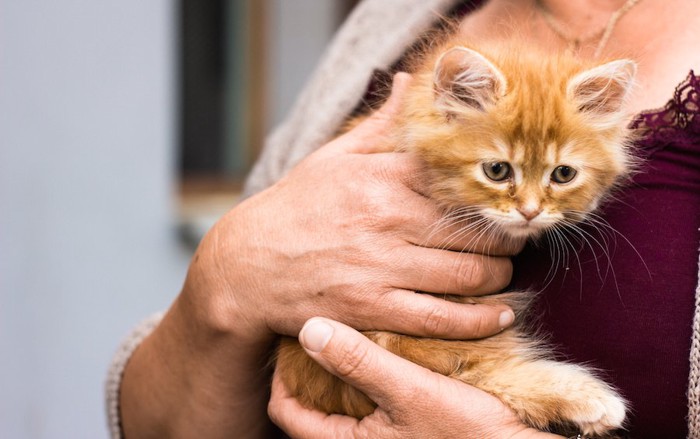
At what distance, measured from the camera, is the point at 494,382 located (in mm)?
1431

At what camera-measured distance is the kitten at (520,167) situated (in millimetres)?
1401

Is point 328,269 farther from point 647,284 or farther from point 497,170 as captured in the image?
point 647,284

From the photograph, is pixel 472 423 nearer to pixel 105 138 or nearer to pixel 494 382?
pixel 494 382

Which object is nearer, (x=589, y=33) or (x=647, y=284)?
(x=647, y=284)

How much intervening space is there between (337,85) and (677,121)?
2.80 feet

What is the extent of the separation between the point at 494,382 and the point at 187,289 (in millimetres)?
643

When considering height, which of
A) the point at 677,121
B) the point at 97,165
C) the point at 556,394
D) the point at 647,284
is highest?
the point at 677,121

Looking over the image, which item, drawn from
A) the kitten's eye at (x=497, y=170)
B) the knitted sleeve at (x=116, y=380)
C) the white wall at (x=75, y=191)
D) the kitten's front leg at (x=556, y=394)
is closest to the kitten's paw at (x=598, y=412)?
the kitten's front leg at (x=556, y=394)

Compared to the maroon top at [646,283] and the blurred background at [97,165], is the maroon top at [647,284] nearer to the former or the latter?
the maroon top at [646,283]

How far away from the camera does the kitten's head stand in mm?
1406

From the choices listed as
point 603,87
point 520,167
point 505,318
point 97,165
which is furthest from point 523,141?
point 97,165

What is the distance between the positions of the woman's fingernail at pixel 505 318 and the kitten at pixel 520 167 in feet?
0.15

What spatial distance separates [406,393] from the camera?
1356 mm

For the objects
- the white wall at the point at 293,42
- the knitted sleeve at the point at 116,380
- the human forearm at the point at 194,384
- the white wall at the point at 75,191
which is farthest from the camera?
the white wall at the point at 293,42
